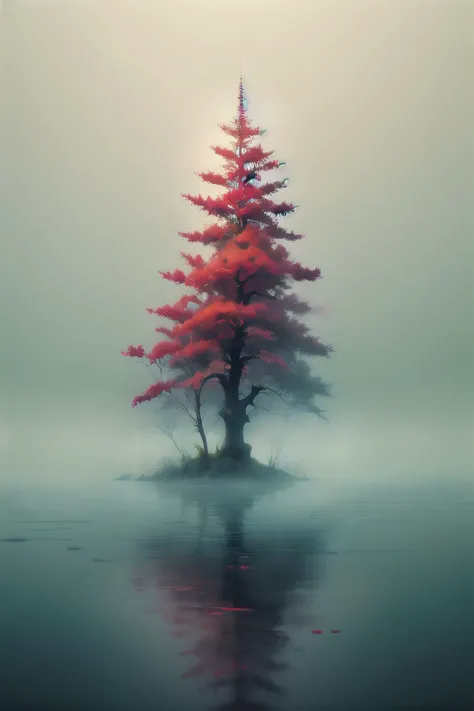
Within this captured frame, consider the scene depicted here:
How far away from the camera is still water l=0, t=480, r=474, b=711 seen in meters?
1.59

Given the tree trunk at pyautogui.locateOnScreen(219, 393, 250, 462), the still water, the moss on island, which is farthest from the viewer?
the tree trunk at pyautogui.locateOnScreen(219, 393, 250, 462)

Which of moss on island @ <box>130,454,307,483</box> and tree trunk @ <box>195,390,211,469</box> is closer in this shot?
moss on island @ <box>130,454,307,483</box>

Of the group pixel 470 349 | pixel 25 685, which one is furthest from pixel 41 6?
pixel 25 685

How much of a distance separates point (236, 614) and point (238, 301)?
445cm

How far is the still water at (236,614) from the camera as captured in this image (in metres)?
1.59

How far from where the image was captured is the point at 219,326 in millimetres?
6297

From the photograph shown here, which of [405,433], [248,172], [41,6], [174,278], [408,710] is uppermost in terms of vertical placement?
[41,6]

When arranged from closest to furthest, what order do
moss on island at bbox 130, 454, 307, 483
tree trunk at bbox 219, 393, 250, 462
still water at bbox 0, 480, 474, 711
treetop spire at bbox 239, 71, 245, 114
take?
1. still water at bbox 0, 480, 474, 711
2. moss on island at bbox 130, 454, 307, 483
3. tree trunk at bbox 219, 393, 250, 462
4. treetop spire at bbox 239, 71, 245, 114

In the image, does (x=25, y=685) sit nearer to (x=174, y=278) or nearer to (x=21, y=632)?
(x=21, y=632)

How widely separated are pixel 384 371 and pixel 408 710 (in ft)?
18.9

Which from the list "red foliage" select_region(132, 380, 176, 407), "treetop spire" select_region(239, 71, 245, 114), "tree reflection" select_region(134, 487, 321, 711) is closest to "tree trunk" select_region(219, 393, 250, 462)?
"red foliage" select_region(132, 380, 176, 407)

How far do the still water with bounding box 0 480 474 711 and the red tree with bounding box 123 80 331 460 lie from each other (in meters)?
2.49

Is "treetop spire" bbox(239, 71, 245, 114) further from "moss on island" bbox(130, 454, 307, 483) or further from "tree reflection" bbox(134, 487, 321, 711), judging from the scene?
"tree reflection" bbox(134, 487, 321, 711)

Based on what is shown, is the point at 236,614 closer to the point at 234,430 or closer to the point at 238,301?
the point at 234,430
